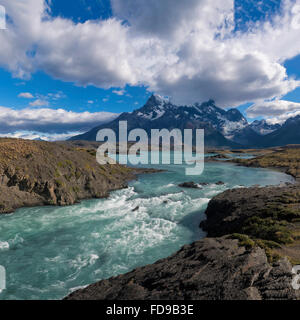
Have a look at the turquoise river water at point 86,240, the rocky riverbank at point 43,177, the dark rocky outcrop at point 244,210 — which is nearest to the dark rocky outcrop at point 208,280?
the turquoise river water at point 86,240

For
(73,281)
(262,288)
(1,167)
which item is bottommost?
(73,281)

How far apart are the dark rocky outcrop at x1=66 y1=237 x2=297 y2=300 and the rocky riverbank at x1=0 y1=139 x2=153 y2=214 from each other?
2755 cm

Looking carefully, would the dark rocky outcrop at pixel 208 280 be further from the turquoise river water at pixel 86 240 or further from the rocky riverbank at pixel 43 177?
the rocky riverbank at pixel 43 177

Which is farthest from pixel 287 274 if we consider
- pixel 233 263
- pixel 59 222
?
pixel 59 222

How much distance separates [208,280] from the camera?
10.2m

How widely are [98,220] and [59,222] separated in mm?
5533

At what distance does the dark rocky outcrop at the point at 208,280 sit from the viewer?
902 centimetres

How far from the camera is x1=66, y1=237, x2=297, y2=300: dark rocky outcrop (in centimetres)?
902

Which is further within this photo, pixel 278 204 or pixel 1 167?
pixel 1 167

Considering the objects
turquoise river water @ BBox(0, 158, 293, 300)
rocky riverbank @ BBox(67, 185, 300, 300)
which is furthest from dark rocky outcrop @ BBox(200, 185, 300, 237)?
turquoise river water @ BBox(0, 158, 293, 300)

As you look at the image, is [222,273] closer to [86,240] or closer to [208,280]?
[208,280]
